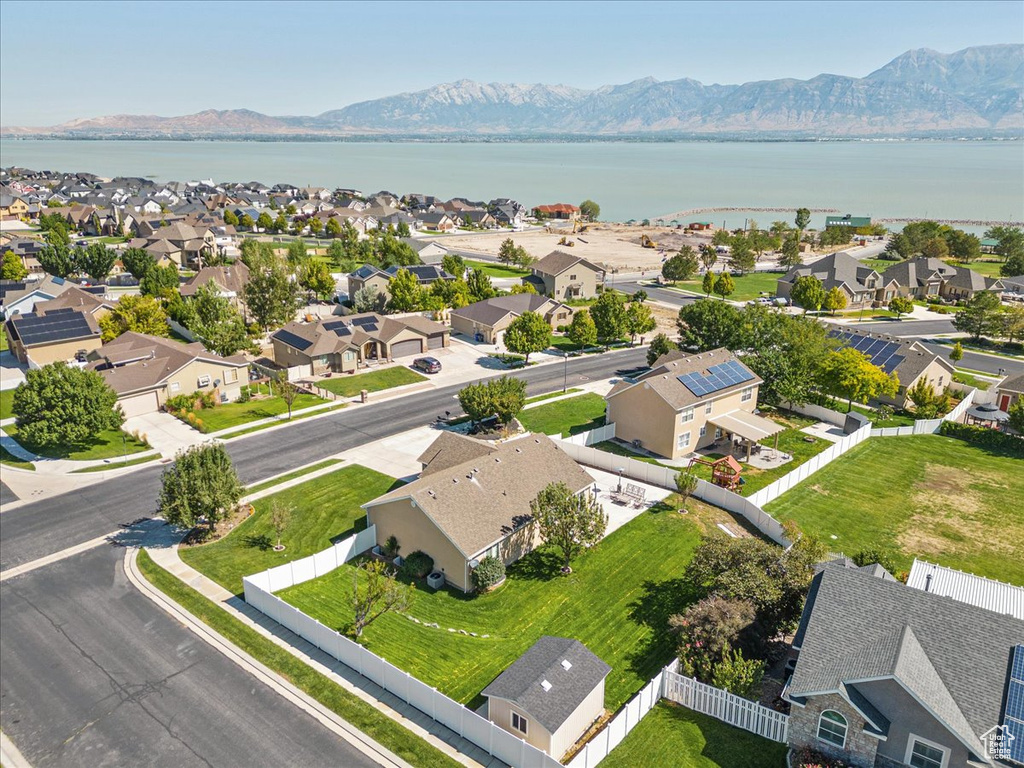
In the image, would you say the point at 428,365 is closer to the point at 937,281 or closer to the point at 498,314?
the point at 498,314

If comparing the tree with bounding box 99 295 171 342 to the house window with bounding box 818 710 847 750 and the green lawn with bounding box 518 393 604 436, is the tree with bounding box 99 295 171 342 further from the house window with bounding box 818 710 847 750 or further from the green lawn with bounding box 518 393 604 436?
the house window with bounding box 818 710 847 750

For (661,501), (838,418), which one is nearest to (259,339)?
(661,501)

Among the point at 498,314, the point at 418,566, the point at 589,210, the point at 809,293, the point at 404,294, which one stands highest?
the point at 404,294

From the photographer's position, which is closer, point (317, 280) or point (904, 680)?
point (904, 680)

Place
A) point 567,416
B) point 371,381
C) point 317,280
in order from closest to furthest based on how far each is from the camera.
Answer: point 567,416 < point 371,381 < point 317,280

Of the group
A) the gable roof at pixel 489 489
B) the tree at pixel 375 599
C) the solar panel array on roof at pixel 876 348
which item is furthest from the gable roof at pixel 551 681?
the solar panel array on roof at pixel 876 348

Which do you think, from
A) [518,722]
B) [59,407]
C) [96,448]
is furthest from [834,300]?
[59,407]

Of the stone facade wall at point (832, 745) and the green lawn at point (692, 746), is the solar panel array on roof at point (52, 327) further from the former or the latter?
the stone facade wall at point (832, 745)
